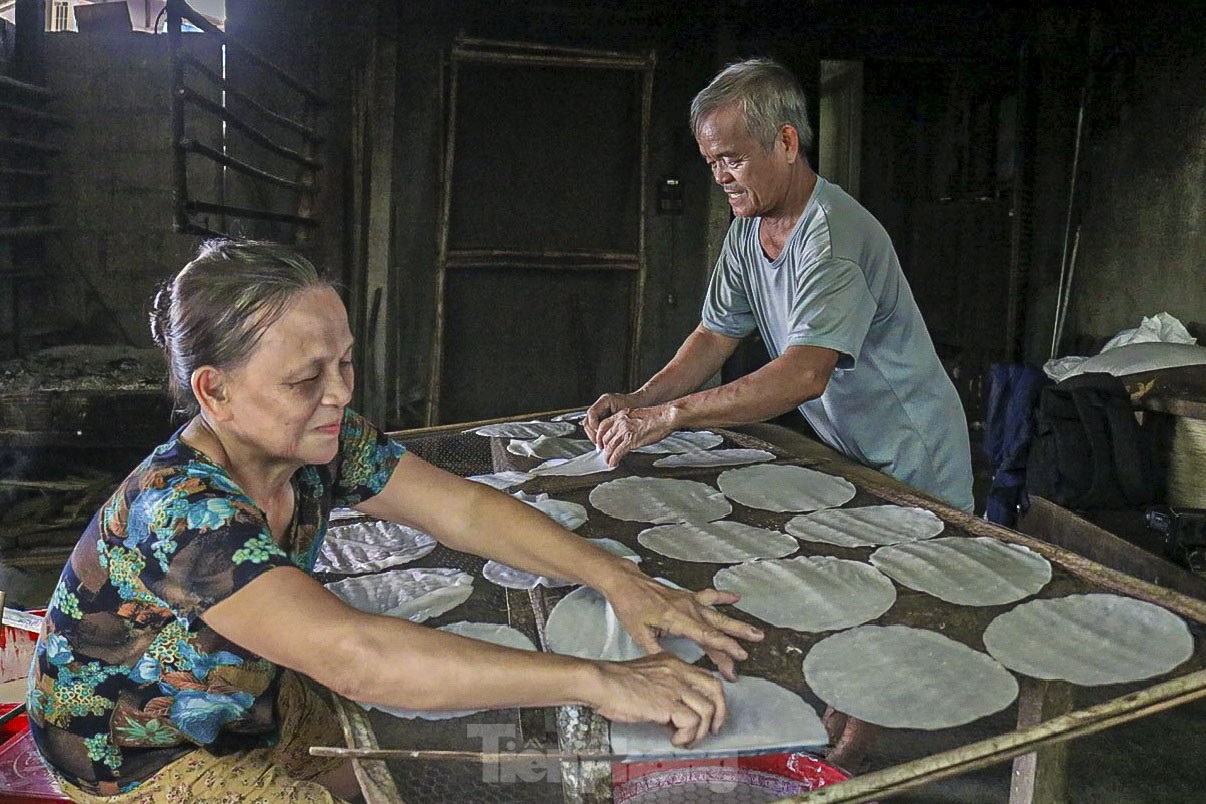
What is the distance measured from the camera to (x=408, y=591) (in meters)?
1.56

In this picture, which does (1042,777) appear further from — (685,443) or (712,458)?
(685,443)

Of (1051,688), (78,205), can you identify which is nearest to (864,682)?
(1051,688)

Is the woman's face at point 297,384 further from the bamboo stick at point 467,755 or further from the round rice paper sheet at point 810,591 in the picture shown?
the round rice paper sheet at point 810,591

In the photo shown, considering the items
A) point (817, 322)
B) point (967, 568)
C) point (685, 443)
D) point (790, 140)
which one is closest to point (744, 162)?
point (790, 140)

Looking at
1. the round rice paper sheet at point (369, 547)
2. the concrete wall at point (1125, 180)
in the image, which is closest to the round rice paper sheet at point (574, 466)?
the round rice paper sheet at point (369, 547)

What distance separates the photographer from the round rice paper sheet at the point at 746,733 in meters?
1.08

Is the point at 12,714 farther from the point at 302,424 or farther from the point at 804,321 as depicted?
the point at 804,321

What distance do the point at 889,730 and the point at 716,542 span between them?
635mm

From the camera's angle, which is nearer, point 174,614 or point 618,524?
point 174,614

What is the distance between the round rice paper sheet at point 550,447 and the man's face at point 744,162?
2.45ft

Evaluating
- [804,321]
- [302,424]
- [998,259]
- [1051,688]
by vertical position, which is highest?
[998,259]

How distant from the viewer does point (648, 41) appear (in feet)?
15.2

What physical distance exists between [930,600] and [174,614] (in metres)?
1.13

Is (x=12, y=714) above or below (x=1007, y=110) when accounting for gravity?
below
